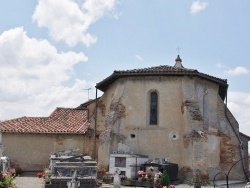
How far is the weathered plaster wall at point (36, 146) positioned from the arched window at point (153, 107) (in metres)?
5.33

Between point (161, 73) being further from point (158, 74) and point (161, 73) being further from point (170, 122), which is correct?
point (170, 122)

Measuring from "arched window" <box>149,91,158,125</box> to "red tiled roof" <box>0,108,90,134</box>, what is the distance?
17.4 ft

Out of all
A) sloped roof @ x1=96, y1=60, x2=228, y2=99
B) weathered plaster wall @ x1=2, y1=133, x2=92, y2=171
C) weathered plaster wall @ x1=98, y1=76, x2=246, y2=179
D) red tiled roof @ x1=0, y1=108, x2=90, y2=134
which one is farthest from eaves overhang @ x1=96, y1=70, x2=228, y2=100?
weathered plaster wall @ x1=2, y1=133, x2=92, y2=171

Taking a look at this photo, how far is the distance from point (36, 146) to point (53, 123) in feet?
7.53

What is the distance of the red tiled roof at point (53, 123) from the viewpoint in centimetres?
2966

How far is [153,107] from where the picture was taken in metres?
27.0

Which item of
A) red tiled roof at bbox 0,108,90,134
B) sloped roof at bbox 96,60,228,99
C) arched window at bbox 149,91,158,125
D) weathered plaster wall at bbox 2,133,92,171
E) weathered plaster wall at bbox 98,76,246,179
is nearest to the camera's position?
weathered plaster wall at bbox 98,76,246,179

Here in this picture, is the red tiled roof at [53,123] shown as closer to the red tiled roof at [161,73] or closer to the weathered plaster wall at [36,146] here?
the weathered plaster wall at [36,146]

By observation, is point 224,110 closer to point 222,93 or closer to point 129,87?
point 222,93

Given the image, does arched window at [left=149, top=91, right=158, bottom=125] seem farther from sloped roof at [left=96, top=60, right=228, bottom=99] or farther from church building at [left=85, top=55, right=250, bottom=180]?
sloped roof at [left=96, top=60, right=228, bottom=99]

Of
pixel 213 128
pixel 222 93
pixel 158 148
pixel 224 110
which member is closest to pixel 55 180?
pixel 158 148

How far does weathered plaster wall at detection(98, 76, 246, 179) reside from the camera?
25453 millimetres

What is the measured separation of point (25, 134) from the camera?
2970 centimetres

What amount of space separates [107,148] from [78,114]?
7701mm
